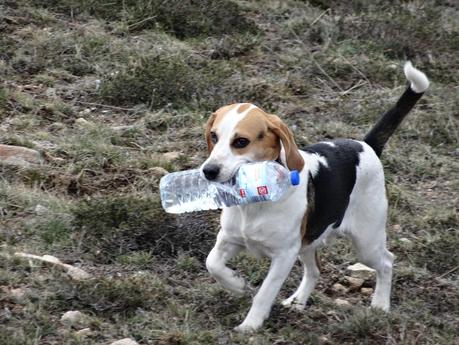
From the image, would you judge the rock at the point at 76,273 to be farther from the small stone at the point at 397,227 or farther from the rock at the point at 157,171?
the small stone at the point at 397,227

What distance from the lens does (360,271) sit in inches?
254

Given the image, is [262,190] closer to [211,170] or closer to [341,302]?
[211,170]

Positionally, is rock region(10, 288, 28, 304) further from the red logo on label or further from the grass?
the red logo on label

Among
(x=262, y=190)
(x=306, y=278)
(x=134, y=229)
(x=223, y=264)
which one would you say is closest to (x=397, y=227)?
(x=306, y=278)

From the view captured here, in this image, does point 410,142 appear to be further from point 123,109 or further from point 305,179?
point 305,179

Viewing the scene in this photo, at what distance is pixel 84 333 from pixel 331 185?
1.59 metres

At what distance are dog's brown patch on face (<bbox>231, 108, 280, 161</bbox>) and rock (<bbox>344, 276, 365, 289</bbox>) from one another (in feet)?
4.66

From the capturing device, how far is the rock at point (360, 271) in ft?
21.1

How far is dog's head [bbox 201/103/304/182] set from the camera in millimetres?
4961

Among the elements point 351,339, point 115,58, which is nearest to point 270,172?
point 351,339

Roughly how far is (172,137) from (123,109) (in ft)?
1.87

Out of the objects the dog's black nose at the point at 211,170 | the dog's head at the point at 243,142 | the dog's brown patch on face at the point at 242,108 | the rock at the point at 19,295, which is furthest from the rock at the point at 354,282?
the rock at the point at 19,295

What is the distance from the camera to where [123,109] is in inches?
325

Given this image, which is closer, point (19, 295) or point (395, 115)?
point (19, 295)
